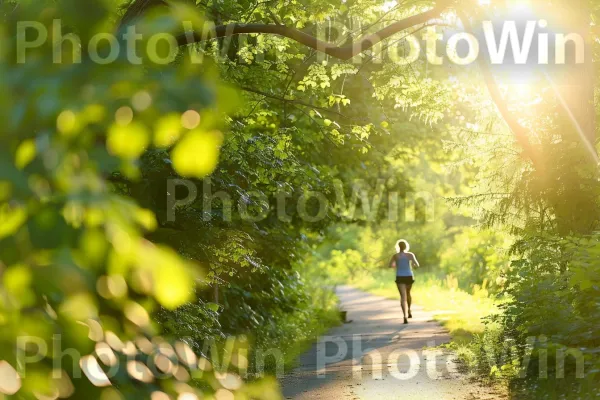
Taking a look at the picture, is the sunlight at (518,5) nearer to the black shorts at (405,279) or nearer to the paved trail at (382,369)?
the paved trail at (382,369)

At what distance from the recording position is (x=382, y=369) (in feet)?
36.5

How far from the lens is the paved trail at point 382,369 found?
29.9ft

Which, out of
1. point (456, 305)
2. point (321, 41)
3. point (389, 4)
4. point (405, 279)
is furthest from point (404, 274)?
point (321, 41)

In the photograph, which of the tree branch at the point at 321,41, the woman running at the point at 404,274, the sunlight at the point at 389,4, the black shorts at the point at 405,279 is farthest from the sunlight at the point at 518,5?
the black shorts at the point at 405,279

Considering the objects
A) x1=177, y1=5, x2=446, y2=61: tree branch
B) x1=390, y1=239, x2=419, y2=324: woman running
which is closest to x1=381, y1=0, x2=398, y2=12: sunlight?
x1=177, y1=5, x2=446, y2=61: tree branch

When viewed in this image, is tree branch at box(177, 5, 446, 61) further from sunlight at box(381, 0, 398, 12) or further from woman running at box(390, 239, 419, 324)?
woman running at box(390, 239, 419, 324)

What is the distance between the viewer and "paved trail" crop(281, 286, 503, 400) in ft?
29.9

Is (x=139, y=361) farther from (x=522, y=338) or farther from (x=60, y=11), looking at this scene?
(x=522, y=338)

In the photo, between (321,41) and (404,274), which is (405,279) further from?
(321,41)

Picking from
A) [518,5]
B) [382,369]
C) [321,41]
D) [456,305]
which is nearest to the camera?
[321,41]

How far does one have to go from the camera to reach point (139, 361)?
169cm

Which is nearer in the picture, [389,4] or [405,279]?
[389,4]

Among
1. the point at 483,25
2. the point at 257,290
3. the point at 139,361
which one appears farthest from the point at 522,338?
the point at 139,361

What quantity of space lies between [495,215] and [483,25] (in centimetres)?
289
